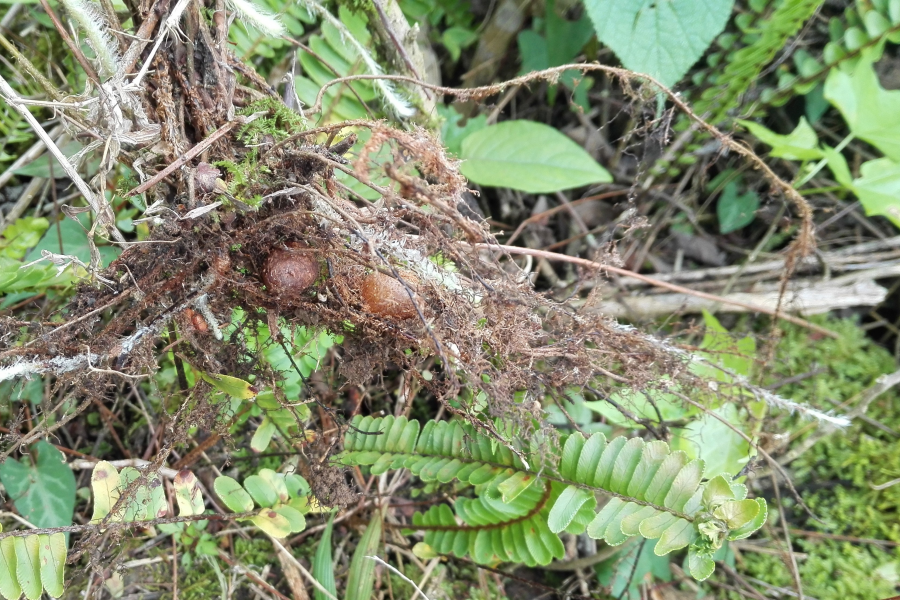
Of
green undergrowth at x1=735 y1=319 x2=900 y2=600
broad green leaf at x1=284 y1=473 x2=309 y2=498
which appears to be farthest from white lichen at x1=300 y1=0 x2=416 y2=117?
green undergrowth at x1=735 y1=319 x2=900 y2=600

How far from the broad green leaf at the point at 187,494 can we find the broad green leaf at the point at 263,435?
139 mm

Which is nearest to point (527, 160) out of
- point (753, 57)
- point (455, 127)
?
point (455, 127)

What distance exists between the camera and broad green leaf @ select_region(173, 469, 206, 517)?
1157mm

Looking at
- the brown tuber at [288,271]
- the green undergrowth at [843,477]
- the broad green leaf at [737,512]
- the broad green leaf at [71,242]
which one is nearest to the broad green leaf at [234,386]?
Result: the brown tuber at [288,271]

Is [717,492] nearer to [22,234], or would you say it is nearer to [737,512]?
[737,512]

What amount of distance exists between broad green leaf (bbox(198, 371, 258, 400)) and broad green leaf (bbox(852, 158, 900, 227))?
179 cm

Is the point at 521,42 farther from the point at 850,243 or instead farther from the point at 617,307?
the point at 850,243

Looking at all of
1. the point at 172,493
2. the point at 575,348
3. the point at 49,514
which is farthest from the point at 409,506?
the point at 49,514

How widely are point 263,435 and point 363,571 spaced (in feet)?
1.24

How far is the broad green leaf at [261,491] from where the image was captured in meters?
1.23

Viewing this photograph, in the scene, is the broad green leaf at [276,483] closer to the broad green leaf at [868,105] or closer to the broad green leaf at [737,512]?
the broad green leaf at [737,512]

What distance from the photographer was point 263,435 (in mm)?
1267

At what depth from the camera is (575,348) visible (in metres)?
1.16

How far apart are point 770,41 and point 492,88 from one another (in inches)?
47.0
